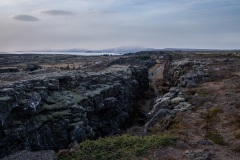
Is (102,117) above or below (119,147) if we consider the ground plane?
below

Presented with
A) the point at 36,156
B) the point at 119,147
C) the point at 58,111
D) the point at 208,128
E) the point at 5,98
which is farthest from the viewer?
the point at 58,111

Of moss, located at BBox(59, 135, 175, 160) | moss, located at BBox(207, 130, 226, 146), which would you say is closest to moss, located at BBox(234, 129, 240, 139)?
moss, located at BBox(207, 130, 226, 146)

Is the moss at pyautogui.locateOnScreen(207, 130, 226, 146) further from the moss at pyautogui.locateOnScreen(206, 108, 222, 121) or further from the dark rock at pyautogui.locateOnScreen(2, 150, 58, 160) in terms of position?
the dark rock at pyautogui.locateOnScreen(2, 150, 58, 160)

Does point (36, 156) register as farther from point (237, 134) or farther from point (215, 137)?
point (237, 134)

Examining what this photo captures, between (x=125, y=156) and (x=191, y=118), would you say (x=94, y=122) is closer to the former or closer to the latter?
(x=191, y=118)

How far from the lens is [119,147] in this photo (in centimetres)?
2047

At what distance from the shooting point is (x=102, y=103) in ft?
125

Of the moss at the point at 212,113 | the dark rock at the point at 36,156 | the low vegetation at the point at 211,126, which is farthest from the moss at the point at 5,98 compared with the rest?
the moss at the point at 212,113

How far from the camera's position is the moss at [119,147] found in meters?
19.4

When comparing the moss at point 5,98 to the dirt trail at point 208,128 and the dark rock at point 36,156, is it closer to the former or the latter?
the dark rock at point 36,156

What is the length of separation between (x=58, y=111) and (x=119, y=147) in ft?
41.8

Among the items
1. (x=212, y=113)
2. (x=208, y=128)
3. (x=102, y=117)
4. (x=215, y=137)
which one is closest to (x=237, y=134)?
(x=215, y=137)

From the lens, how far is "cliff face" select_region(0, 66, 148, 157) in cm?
2723

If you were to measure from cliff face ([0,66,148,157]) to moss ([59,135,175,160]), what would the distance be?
29.3 feet
